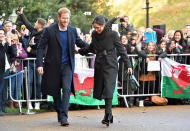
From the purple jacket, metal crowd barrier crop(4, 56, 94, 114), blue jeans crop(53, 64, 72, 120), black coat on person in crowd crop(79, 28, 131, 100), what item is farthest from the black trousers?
the purple jacket

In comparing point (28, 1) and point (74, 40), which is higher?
point (28, 1)

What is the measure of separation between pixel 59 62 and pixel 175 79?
167 inches

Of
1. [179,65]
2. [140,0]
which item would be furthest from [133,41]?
[140,0]

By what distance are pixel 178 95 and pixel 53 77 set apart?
14.0ft

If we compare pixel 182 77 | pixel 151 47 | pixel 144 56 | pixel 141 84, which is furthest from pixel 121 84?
pixel 182 77

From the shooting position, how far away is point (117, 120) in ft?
29.5

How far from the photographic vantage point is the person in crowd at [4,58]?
9.95m

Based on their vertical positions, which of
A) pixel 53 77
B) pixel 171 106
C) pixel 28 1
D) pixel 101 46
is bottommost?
pixel 171 106

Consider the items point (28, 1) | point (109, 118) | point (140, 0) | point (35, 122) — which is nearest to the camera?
point (109, 118)

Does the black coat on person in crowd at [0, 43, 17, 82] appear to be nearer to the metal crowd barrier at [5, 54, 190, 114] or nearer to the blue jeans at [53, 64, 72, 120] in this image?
the metal crowd barrier at [5, 54, 190, 114]

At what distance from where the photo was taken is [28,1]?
112 ft

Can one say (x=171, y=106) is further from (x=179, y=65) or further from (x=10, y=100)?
(x=10, y=100)

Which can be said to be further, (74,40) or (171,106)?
(171,106)

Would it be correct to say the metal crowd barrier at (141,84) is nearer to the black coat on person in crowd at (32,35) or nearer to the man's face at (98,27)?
the black coat on person in crowd at (32,35)
